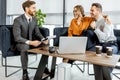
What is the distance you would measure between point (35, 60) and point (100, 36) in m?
2.00

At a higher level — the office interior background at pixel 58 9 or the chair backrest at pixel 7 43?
the office interior background at pixel 58 9

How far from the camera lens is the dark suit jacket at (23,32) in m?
3.05

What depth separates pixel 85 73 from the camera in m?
3.44

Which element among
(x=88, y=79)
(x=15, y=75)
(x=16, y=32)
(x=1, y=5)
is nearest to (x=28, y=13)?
(x=16, y=32)

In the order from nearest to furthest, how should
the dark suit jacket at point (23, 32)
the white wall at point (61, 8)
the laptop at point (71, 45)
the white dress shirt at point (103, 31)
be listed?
the laptop at point (71, 45) < the white dress shirt at point (103, 31) < the dark suit jacket at point (23, 32) < the white wall at point (61, 8)

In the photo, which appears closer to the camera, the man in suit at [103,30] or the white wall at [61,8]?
the man in suit at [103,30]

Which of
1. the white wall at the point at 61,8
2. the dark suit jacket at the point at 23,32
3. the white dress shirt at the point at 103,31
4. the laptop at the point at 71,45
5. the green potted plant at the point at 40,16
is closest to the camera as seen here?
the laptop at the point at 71,45

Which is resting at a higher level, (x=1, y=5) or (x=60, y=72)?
(x=1, y=5)

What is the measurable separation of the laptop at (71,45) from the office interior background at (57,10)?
219cm

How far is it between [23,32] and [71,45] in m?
1.24

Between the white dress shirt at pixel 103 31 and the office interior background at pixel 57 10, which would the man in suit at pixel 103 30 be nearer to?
the white dress shirt at pixel 103 31

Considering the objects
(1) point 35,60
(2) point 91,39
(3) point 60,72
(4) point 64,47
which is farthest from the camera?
(1) point 35,60

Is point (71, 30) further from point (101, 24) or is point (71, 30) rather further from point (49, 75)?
point (49, 75)

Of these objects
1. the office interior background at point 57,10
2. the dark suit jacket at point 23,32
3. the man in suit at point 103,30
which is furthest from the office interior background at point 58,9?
the dark suit jacket at point 23,32
